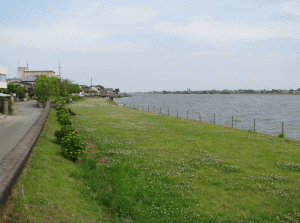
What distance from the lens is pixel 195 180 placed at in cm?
1099

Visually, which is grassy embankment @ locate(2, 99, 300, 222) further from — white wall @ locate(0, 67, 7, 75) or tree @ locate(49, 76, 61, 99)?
tree @ locate(49, 76, 61, 99)

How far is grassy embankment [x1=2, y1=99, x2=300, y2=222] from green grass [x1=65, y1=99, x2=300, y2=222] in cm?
3

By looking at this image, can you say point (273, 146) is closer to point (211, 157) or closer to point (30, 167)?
point (211, 157)

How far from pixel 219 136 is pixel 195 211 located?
13585mm

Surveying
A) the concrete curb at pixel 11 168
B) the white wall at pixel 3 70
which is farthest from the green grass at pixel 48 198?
the white wall at pixel 3 70

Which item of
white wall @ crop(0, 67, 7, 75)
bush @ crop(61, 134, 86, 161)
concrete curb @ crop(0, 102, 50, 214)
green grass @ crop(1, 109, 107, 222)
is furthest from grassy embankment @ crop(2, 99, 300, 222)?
white wall @ crop(0, 67, 7, 75)

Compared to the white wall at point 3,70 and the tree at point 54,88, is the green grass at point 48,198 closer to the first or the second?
the white wall at point 3,70

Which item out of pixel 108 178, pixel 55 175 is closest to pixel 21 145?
pixel 55 175

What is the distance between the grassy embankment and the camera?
8133mm

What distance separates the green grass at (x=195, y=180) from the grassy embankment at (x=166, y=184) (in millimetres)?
31

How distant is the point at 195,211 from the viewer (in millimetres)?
8430

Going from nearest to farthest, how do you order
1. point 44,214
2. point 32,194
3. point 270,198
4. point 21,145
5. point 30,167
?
point 44,214 → point 32,194 → point 270,198 → point 30,167 → point 21,145

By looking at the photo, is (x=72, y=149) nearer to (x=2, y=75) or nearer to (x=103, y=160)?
(x=103, y=160)

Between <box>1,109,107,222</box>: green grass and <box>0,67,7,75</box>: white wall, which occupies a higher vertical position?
<box>0,67,7,75</box>: white wall
